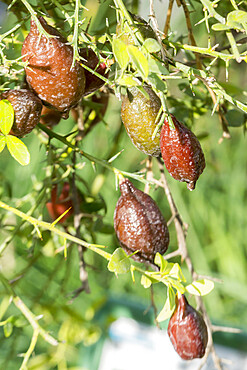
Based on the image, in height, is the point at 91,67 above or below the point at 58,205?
above

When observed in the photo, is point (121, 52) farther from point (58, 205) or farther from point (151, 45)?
point (58, 205)

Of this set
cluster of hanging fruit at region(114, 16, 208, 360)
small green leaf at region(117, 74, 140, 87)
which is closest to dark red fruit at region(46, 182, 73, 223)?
cluster of hanging fruit at region(114, 16, 208, 360)

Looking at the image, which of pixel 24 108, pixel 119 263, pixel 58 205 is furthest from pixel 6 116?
pixel 58 205

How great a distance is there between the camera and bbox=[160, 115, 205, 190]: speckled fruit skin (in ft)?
0.98

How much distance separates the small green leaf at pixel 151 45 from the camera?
0.27m

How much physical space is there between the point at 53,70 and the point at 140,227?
12 centimetres

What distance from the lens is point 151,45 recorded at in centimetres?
27

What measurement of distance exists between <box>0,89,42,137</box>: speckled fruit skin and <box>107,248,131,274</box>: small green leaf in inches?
3.8

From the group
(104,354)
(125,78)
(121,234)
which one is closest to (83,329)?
(104,354)

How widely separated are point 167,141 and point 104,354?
76 cm

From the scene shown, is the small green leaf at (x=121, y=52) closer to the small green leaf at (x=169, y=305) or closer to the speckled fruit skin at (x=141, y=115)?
the speckled fruit skin at (x=141, y=115)

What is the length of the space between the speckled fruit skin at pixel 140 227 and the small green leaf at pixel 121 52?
0.41 feet

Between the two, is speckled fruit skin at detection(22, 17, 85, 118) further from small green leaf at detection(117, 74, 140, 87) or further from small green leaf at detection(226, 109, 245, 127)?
small green leaf at detection(226, 109, 245, 127)

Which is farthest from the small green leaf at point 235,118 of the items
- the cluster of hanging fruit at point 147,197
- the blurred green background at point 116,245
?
the blurred green background at point 116,245
